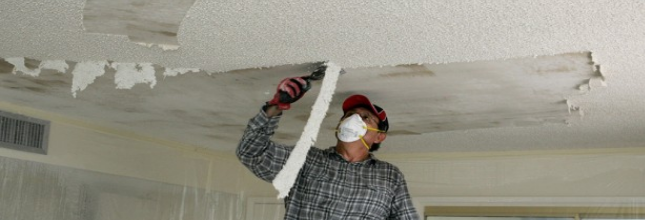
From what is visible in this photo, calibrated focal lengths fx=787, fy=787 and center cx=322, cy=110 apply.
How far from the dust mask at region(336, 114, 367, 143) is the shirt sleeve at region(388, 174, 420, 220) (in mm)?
390

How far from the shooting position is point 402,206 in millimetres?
3488

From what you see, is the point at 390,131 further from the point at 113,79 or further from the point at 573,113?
the point at 113,79

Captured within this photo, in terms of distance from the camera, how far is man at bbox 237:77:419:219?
10.7ft

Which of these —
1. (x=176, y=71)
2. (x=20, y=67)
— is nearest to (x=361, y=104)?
(x=176, y=71)

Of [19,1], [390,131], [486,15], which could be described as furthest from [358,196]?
[19,1]

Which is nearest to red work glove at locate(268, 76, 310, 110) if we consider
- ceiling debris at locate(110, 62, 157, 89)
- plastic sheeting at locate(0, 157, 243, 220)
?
ceiling debris at locate(110, 62, 157, 89)

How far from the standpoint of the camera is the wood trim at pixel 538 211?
14.6ft

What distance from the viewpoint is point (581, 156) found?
4719 millimetres

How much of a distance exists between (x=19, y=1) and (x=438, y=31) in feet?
4.07

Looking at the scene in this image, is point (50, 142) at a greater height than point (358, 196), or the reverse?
point (50, 142)

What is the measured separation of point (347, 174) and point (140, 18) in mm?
1345

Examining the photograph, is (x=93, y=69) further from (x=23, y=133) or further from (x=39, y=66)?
(x=23, y=133)

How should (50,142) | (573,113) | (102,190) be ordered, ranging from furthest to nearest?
(102,190) < (50,142) < (573,113)

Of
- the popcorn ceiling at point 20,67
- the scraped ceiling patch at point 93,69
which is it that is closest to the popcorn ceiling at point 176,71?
the scraped ceiling patch at point 93,69
